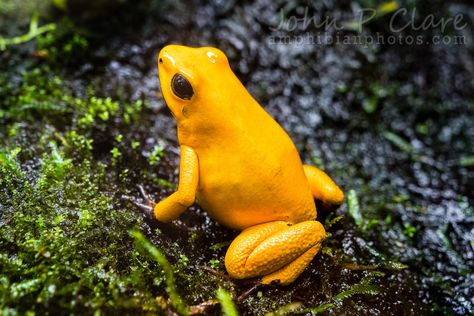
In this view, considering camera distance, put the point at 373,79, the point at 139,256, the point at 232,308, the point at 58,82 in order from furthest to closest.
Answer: the point at 373,79 < the point at 58,82 < the point at 139,256 < the point at 232,308

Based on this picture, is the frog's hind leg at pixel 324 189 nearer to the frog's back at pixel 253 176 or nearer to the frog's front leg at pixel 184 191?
the frog's back at pixel 253 176

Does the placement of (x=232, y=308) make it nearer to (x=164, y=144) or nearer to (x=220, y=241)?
(x=220, y=241)

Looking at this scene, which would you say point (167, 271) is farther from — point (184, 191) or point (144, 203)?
point (144, 203)

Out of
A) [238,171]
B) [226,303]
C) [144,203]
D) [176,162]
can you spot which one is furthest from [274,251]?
[176,162]

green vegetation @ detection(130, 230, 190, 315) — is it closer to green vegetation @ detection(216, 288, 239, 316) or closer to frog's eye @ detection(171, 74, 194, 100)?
green vegetation @ detection(216, 288, 239, 316)

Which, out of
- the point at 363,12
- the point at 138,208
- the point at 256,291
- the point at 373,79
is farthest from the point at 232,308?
the point at 363,12

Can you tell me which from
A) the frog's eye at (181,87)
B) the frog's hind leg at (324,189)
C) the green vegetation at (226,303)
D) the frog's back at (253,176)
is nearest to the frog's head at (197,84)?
the frog's eye at (181,87)
